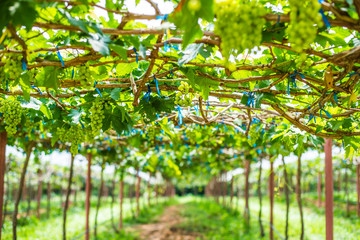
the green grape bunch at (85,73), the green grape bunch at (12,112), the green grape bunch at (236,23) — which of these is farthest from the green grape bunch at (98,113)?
the green grape bunch at (236,23)

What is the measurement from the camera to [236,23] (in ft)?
3.70

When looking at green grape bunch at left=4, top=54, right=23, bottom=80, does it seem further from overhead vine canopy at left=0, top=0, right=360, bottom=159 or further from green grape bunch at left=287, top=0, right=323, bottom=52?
green grape bunch at left=287, top=0, right=323, bottom=52

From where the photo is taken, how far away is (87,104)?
2834mm

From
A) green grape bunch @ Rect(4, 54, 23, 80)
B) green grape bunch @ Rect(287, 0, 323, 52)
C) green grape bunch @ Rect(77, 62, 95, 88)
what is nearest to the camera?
green grape bunch @ Rect(287, 0, 323, 52)

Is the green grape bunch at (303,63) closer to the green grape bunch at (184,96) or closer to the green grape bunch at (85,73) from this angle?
the green grape bunch at (184,96)

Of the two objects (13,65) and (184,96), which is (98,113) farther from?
(13,65)

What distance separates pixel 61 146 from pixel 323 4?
587 cm

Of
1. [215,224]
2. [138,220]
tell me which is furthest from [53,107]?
[138,220]

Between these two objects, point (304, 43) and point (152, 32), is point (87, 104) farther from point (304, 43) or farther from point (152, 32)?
point (304, 43)

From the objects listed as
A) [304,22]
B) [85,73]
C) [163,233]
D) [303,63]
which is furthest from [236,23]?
[163,233]

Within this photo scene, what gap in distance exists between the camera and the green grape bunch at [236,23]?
1136mm

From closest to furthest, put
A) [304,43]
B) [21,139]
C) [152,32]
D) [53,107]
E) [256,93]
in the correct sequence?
[304,43] < [152,32] < [256,93] < [53,107] < [21,139]

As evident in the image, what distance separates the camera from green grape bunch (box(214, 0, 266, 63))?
3.73ft

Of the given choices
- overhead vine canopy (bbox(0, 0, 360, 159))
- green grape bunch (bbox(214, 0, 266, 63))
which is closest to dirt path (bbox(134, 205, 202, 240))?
overhead vine canopy (bbox(0, 0, 360, 159))
